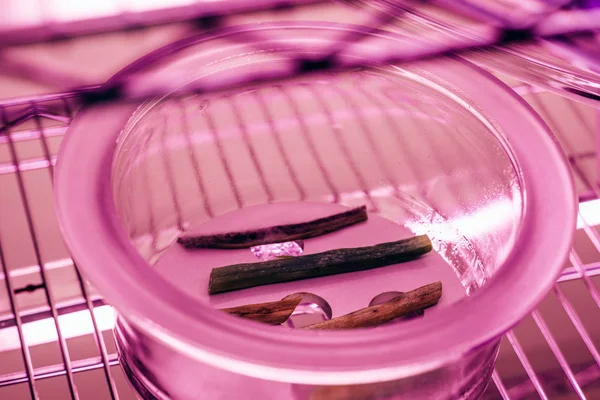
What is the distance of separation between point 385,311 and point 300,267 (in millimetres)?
68

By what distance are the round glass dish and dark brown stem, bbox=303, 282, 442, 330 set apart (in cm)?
2

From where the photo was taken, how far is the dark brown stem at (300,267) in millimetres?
490

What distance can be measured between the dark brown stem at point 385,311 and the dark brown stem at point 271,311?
0.02m

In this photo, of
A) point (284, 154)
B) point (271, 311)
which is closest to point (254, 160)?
point (284, 154)

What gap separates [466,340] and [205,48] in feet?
0.78

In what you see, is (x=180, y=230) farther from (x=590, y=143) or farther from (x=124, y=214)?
(x=590, y=143)

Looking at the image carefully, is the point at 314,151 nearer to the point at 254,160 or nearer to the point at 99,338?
the point at 254,160

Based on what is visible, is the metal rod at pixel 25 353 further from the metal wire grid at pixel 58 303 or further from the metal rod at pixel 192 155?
the metal rod at pixel 192 155

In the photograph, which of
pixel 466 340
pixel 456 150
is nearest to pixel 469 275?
pixel 456 150

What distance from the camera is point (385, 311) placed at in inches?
18.0

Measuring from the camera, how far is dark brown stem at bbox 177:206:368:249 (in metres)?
0.53

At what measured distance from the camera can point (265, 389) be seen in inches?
13.6

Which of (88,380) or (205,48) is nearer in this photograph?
(205,48)

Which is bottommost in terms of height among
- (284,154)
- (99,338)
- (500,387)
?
(500,387)
